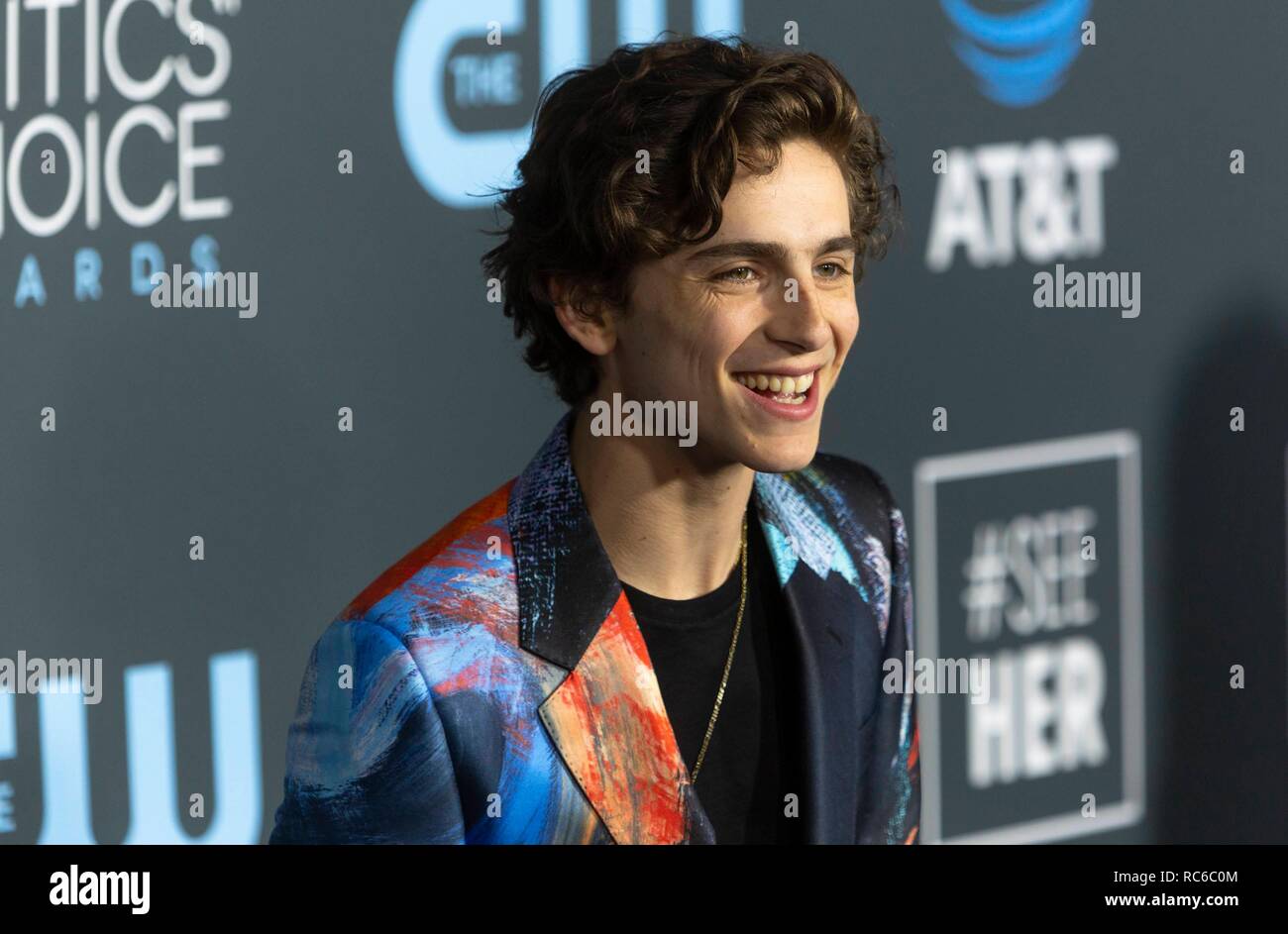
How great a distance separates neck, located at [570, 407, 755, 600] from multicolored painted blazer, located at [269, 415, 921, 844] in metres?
0.05

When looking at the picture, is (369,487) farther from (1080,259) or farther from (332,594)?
(1080,259)

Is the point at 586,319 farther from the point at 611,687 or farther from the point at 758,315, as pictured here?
the point at 611,687

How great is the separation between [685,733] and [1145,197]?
1509 mm

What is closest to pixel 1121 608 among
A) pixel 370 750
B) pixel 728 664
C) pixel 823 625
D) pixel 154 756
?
pixel 823 625

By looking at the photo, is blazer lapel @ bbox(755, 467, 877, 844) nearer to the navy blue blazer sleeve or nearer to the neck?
the neck

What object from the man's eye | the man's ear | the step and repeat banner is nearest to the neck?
the man's ear

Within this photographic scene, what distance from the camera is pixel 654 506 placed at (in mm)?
2264

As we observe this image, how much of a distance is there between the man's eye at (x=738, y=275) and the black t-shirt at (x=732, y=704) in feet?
1.60

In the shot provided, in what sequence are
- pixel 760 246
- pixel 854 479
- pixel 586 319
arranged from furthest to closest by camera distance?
pixel 854 479 < pixel 586 319 < pixel 760 246

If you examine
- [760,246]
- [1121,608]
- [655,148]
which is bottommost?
[1121,608]

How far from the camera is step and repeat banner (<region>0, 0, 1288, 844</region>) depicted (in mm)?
2721

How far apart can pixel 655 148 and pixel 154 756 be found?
4.94 ft
